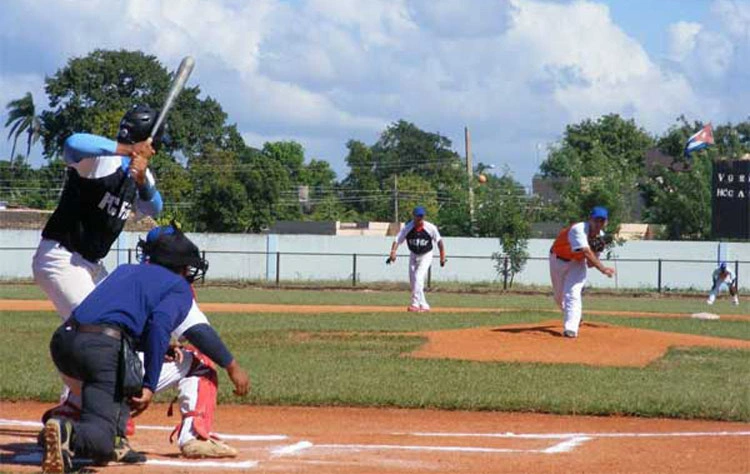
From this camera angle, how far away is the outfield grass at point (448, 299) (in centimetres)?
3257

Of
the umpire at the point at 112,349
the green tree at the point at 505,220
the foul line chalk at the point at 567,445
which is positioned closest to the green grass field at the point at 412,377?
the foul line chalk at the point at 567,445

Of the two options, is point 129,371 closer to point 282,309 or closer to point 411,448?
point 411,448

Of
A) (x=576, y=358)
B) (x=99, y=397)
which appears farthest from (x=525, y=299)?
(x=99, y=397)

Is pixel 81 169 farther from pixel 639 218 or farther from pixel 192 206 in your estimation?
pixel 639 218

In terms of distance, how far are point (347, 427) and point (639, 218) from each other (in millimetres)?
76128

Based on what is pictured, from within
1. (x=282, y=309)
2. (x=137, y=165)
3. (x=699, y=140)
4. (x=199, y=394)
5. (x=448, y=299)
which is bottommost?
(x=448, y=299)

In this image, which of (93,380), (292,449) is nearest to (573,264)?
(292,449)

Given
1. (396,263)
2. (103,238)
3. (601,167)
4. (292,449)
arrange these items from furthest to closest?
(601,167) → (396,263) → (292,449) → (103,238)

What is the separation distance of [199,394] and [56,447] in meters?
1.10

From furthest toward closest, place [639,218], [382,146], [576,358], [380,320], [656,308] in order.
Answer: [382,146] → [639,218] → [656,308] → [380,320] → [576,358]

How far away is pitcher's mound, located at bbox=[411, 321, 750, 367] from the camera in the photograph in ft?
50.7

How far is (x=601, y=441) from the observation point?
9734 mm

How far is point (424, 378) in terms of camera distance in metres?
13.5

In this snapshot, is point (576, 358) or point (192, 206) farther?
point (192, 206)
